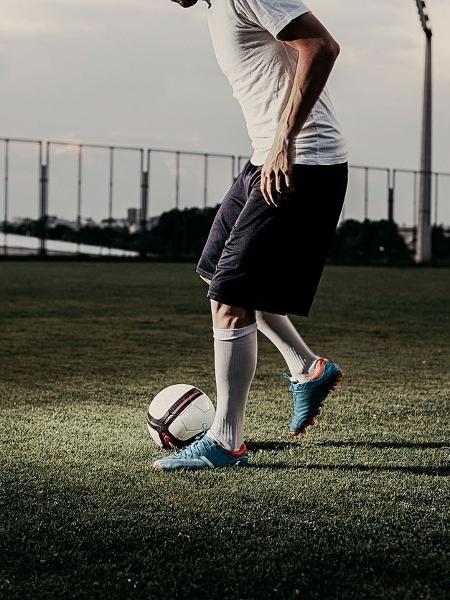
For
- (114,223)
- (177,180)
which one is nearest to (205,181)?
(177,180)

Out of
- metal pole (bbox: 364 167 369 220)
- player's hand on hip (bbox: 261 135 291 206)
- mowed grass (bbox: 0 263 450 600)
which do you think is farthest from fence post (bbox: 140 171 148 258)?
player's hand on hip (bbox: 261 135 291 206)

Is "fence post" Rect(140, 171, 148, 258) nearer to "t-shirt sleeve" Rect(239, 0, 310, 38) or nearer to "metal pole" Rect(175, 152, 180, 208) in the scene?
"metal pole" Rect(175, 152, 180, 208)

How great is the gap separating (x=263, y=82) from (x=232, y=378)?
1.07m

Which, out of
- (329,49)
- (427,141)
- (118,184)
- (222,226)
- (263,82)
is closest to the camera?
(329,49)

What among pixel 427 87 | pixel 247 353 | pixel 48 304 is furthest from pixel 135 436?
pixel 427 87

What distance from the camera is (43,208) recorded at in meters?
34.1

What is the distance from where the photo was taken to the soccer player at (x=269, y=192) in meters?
3.29

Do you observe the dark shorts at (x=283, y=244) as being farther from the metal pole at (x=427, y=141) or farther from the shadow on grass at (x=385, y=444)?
the metal pole at (x=427, y=141)

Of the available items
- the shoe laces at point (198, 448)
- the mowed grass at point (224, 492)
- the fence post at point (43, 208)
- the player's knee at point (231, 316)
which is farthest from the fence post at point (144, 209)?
→ the shoe laces at point (198, 448)

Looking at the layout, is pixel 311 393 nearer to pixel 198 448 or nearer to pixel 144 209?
pixel 198 448

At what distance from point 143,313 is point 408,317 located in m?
3.11

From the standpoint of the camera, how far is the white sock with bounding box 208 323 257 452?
140 inches

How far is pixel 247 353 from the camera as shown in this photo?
3617 mm

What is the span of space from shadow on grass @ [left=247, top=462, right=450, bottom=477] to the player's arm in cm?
95
